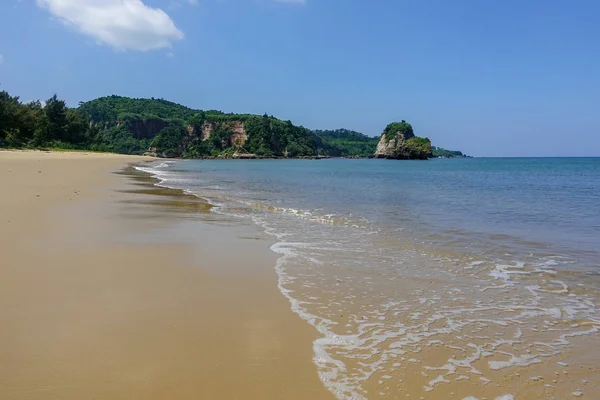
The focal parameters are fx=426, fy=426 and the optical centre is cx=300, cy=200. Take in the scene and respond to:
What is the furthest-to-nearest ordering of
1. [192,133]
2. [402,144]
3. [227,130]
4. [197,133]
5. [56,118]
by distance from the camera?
[227,130], [197,133], [192,133], [402,144], [56,118]

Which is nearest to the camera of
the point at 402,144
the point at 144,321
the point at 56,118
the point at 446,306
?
the point at 144,321

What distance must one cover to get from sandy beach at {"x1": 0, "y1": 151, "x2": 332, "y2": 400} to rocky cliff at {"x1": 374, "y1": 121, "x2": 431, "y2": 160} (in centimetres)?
15213

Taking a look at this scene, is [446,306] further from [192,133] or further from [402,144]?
[192,133]

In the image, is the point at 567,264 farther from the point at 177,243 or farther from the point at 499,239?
the point at 177,243

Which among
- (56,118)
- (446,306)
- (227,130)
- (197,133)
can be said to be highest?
(227,130)

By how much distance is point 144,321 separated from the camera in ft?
11.9

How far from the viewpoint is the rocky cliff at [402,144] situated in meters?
152

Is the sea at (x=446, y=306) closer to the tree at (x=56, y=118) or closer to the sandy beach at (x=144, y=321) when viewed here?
the sandy beach at (x=144, y=321)

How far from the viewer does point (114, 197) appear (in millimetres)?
13484

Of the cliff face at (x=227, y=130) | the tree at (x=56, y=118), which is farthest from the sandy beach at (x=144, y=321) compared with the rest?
the cliff face at (x=227, y=130)

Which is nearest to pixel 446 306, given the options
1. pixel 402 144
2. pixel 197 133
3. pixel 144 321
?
pixel 144 321

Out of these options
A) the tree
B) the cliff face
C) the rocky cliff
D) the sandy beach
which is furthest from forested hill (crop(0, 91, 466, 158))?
the sandy beach

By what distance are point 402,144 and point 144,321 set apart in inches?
6278

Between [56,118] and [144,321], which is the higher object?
→ [56,118]
